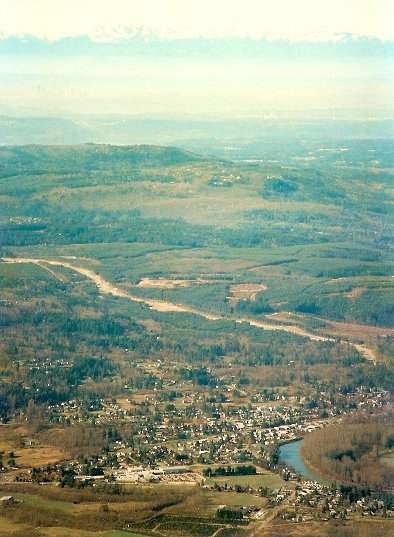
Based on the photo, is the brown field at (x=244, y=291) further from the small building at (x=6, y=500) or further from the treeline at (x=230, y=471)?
the small building at (x=6, y=500)

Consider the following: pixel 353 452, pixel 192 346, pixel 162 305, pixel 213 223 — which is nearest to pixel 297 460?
pixel 353 452

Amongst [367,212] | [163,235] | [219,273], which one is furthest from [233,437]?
[367,212]

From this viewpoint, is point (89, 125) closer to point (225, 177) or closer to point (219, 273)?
point (225, 177)

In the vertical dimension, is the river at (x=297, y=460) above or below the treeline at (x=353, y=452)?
below

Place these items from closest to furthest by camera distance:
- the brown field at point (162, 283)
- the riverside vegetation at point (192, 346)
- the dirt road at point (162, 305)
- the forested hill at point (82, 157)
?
the riverside vegetation at point (192, 346), the dirt road at point (162, 305), the brown field at point (162, 283), the forested hill at point (82, 157)

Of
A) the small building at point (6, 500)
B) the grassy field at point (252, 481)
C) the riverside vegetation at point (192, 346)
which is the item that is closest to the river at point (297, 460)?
the riverside vegetation at point (192, 346)

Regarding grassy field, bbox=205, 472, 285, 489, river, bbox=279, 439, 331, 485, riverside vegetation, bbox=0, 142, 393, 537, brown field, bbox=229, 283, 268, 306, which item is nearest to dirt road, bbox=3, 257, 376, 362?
riverside vegetation, bbox=0, 142, 393, 537
